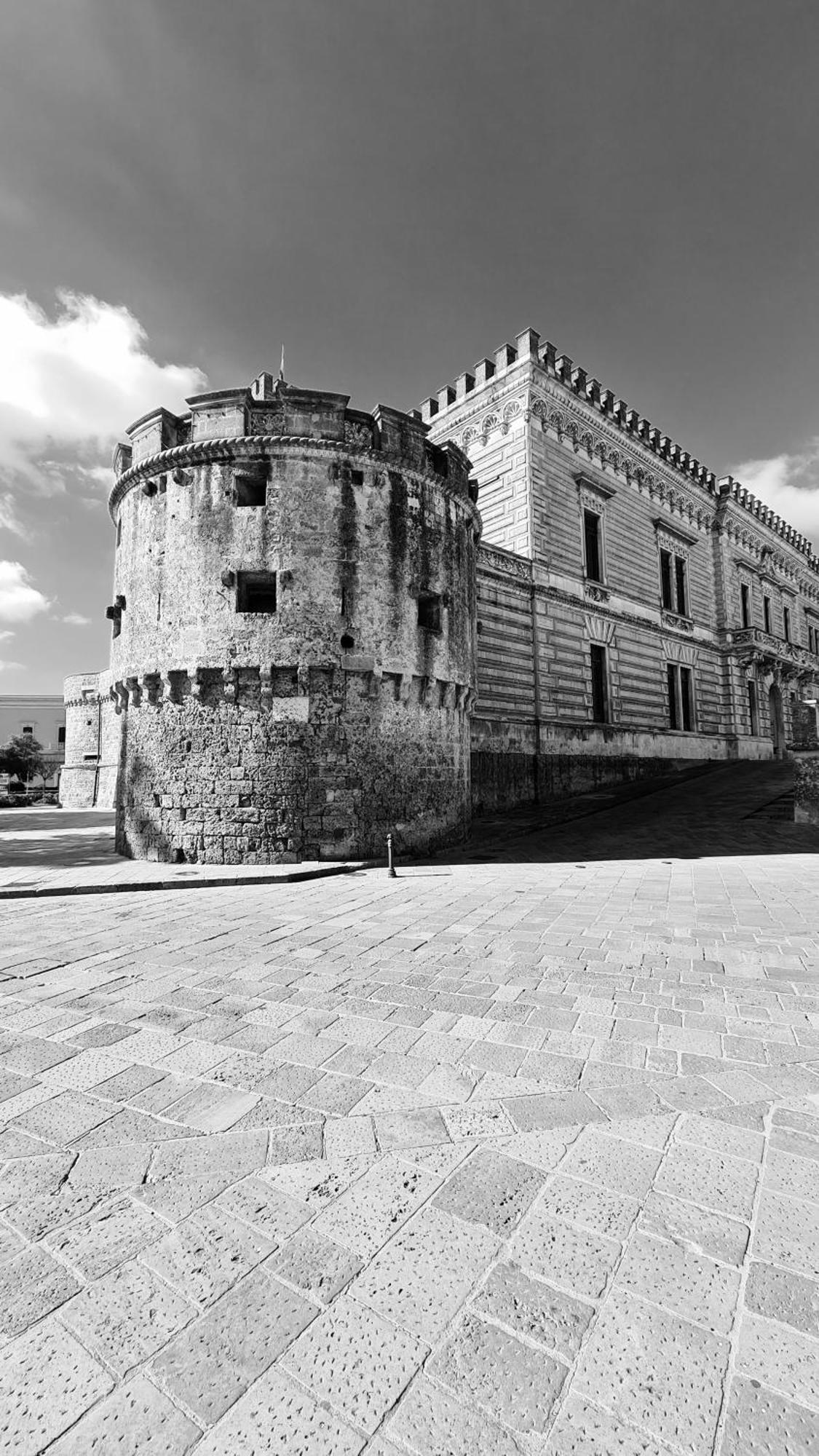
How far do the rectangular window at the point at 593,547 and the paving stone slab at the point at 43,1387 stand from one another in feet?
70.7

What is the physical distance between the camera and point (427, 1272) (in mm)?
1744

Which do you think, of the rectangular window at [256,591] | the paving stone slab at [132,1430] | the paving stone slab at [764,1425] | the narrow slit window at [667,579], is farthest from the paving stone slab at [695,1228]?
the narrow slit window at [667,579]

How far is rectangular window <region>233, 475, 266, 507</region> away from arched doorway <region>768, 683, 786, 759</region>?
94.4ft

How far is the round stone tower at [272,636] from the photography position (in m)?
9.61

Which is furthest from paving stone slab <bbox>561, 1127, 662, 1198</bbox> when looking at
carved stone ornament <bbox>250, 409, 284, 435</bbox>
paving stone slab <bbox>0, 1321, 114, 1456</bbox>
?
carved stone ornament <bbox>250, 409, 284, 435</bbox>

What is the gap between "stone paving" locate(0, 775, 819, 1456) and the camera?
4.44 feet

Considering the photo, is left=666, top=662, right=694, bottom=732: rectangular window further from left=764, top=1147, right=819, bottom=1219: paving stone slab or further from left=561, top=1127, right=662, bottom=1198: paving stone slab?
left=561, top=1127, right=662, bottom=1198: paving stone slab

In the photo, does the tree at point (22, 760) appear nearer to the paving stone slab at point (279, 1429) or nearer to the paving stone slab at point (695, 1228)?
the paving stone slab at point (279, 1429)

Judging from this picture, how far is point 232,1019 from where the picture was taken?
3547mm

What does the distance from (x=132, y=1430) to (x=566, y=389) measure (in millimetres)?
22976

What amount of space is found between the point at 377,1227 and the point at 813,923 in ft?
17.4

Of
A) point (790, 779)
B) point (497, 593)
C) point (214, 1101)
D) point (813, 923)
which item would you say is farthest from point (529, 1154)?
point (790, 779)

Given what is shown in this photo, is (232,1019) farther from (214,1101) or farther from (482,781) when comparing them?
(482,781)

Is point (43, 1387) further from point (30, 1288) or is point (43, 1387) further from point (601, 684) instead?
point (601, 684)
